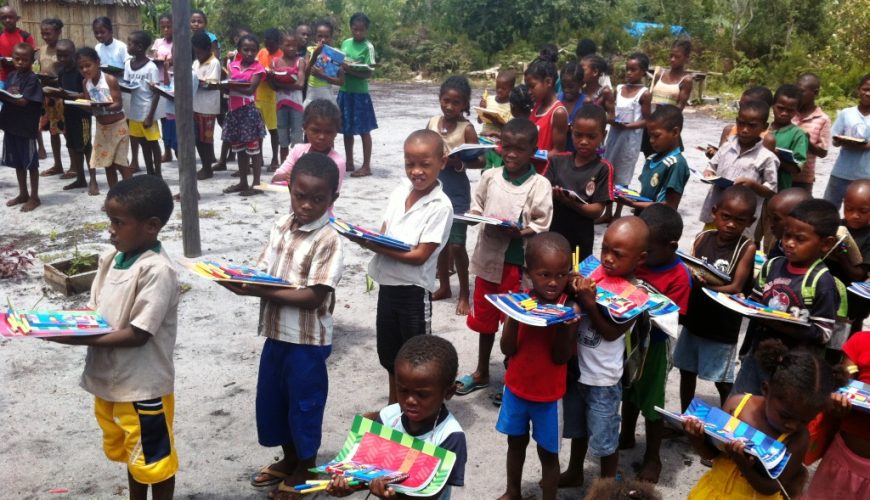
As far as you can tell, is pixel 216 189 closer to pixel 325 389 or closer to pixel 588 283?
pixel 325 389

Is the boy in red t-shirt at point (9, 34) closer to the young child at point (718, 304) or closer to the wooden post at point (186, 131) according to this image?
the wooden post at point (186, 131)

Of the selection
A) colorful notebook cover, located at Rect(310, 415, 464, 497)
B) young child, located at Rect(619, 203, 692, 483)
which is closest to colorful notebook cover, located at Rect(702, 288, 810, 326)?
young child, located at Rect(619, 203, 692, 483)

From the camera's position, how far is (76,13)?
16.7 m

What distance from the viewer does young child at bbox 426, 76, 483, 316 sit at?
19.0 feet

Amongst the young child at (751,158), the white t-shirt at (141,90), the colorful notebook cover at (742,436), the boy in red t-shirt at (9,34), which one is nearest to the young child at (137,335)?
the colorful notebook cover at (742,436)

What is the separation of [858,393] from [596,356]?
41.3 inches

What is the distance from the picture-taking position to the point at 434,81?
894 inches

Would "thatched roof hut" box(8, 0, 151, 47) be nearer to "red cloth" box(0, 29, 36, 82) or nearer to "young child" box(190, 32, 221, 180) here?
"red cloth" box(0, 29, 36, 82)

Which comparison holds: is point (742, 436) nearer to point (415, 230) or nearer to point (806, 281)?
point (806, 281)

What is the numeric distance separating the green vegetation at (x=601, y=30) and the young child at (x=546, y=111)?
1377 cm

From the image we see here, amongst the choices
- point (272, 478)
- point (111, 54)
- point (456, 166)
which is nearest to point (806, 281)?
point (272, 478)

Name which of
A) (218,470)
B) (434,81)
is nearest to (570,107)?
(218,470)

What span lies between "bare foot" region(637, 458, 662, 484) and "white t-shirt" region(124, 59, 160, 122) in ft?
22.4

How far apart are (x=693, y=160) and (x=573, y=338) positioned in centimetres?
924
